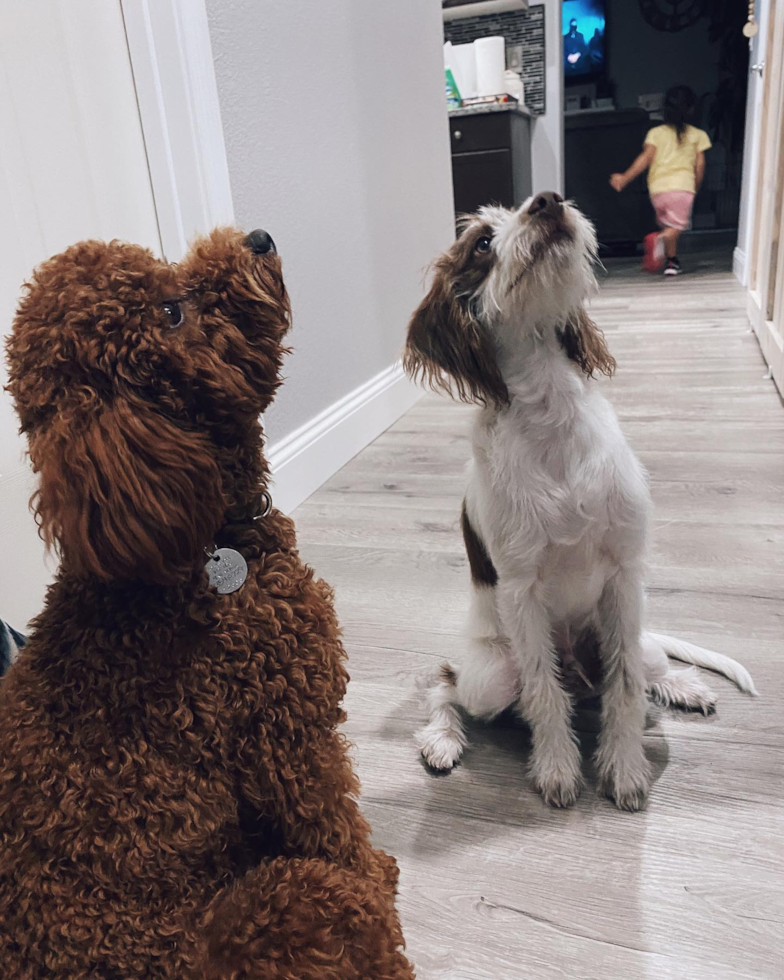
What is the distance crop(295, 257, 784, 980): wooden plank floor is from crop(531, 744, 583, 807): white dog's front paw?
0.07ft

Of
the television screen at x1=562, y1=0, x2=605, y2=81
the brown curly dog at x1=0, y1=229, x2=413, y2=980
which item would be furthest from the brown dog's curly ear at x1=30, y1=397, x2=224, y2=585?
the television screen at x1=562, y1=0, x2=605, y2=81

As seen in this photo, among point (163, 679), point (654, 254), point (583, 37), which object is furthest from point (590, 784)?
point (583, 37)

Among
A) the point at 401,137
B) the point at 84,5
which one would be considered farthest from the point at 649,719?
the point at 401,137

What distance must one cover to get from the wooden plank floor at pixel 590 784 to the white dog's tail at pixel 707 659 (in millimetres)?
25

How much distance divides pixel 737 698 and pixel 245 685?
966mm

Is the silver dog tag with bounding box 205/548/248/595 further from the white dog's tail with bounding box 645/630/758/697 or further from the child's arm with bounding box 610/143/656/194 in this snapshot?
the child's arm with bounding box 610/143/656/194

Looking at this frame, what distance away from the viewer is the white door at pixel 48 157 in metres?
1.24

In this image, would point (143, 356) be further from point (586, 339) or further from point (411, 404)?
point (411, 404)

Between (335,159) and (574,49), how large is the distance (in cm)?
717

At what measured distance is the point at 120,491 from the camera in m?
0.52

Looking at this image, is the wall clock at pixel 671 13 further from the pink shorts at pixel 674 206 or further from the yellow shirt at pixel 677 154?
the pink shorts at pixel 674 206

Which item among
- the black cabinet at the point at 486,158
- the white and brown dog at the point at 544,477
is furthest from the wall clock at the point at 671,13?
the white and brown dog at the point at 544,477

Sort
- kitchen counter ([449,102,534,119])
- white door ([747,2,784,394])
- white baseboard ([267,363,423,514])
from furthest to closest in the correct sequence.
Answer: kitchen counter ([449,102,534,119]) < white door ([747,2,784,394]) < white baseboard ([267,363,423,514])

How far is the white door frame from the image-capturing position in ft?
5.08
